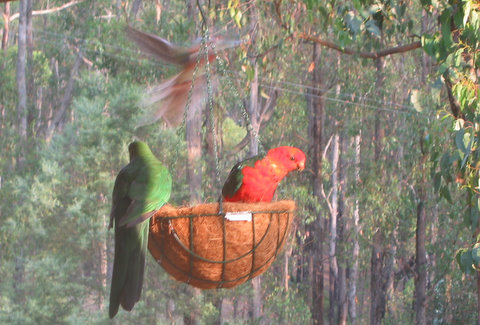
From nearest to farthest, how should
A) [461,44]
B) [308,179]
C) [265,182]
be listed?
[265,182], [461,44], [308,179]

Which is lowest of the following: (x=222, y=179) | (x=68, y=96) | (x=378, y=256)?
(x=378, y=256)

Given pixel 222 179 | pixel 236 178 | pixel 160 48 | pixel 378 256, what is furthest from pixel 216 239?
pixel 378 256

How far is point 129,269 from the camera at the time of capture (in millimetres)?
2064

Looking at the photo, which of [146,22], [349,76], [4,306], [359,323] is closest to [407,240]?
[349,76]

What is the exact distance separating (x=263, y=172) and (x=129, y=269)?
64 centimetres

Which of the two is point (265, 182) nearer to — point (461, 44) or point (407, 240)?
point (461, 44)

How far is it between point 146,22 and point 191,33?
5.61 ft

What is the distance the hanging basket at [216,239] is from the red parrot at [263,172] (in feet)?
0.85

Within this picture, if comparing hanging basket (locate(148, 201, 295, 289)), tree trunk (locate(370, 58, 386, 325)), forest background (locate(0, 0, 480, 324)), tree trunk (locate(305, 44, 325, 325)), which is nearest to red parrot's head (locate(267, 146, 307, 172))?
hanging basket (locate(148, 201, 295, 289))

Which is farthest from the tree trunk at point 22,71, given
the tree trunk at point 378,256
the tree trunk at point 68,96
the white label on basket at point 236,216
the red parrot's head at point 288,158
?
the white label on basket at point 236,216

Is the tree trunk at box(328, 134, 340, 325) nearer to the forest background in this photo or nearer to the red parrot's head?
the forest background

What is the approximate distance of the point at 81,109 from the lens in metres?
11.1

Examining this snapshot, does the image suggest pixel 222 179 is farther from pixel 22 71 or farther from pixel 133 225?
pixel 133 225

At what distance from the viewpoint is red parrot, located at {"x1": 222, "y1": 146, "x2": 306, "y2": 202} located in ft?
8.17
